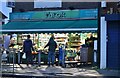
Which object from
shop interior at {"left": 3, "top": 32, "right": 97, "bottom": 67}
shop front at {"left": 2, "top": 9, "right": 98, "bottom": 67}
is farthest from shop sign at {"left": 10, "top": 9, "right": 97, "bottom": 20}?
shop interior at {"left": 3, "top": 32, "right": 97, "bottom": 67}

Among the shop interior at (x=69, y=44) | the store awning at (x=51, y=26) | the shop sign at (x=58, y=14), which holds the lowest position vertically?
the shop interior at (x=69, y=44)

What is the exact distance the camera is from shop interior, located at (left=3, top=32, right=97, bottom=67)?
21953 mm

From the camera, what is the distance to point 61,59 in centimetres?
2150

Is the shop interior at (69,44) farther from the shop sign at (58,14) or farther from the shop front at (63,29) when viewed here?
the shop sign at (58,14)

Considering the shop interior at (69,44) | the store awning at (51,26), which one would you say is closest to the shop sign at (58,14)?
the store awning at (51,26)

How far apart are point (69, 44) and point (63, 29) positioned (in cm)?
276

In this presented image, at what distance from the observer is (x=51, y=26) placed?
957 inches

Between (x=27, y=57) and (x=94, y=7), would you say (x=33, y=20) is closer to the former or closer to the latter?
(x=94, y=7)

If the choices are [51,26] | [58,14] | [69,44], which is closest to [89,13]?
[58,14]

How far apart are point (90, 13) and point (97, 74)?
899 centimetres

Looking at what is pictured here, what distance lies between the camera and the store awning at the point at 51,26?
2313cm

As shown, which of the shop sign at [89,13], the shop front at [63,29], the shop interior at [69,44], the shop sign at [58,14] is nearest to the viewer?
the shop interior at [69,44]

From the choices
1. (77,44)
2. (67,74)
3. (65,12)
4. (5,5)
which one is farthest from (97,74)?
(5,5)

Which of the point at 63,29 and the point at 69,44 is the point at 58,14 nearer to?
the point at 69,44
